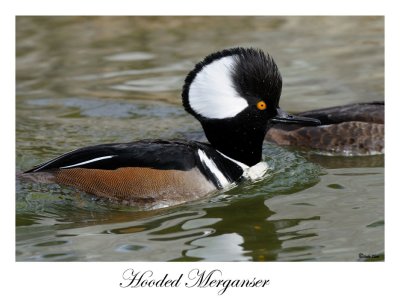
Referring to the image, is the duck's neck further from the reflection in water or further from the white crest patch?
the reflection in water

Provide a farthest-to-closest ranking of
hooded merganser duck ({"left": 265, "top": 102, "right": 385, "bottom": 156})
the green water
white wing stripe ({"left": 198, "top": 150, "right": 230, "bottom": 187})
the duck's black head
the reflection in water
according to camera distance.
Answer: hooded merganser duck ({"left": 265, "top": 102, "right": 385, "bottom": 156}) < white wing stripe ({"left": 198, "top": 150, "right": 230, "bottom": 187}) < the duck's black head < the green water < the reflection in water

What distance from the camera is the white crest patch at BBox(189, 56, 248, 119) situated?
7.59m

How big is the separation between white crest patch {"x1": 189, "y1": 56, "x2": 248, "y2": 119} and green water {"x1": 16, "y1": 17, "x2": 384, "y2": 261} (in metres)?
0.84

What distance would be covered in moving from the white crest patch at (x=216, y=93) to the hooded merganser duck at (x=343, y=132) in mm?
2316

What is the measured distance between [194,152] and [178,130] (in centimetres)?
273

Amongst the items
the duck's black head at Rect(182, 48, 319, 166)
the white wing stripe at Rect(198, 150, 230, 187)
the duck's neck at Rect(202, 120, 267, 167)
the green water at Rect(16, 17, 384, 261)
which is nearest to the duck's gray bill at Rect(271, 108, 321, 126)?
the duck's black head at Rect(182, 48, 319, 166)

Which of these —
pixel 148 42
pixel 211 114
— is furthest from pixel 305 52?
pixel 211 114

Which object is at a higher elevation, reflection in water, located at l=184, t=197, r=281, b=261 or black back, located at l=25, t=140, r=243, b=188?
black back, located at l=25, t=140, r=243, b=188

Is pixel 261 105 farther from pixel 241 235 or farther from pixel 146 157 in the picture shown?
pixel 241 235

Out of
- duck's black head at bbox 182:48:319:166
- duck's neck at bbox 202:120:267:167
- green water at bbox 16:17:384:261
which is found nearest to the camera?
green water at bbox 16:17:384:261

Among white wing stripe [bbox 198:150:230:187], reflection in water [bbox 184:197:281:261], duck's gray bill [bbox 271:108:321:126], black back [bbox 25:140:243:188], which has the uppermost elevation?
duck's gray bill [bbox 271:108:321:126]

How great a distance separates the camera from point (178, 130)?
10.6m

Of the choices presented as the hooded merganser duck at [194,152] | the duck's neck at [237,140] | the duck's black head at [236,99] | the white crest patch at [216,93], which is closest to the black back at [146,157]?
the hooded merganser duck at [194,152]

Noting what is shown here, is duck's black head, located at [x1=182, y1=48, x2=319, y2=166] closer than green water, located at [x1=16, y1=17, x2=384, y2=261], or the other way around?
green water, located at [x1=16, y1=17, x2=384, y2=261]
